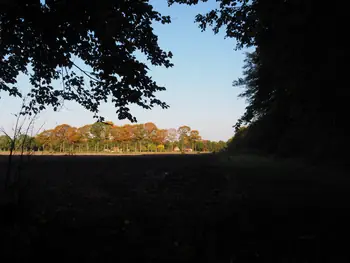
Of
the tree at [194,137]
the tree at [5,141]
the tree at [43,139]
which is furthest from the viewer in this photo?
the tree at [194,137]

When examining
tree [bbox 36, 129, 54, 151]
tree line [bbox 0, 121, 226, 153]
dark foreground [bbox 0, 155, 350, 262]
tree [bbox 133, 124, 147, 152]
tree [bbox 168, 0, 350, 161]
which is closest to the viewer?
dark foreground [bbox 0, 155, 350, 262]

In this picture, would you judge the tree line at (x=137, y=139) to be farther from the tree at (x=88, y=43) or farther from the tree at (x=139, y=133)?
the tree at (x=88, y=43)

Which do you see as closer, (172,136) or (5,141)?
(5,141)

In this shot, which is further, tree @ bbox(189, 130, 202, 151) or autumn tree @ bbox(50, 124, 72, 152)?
tree @ bbox(189, 130, 202, 151)

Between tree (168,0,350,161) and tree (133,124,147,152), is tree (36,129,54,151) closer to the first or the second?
tree (168,0,350,161)

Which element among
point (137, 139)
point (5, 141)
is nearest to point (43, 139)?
point (5, 141)

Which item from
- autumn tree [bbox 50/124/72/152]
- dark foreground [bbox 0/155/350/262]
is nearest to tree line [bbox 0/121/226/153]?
autumn tree [bbox 50/124/72/152]

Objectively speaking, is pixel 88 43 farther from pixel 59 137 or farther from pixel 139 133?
pixel 139 133

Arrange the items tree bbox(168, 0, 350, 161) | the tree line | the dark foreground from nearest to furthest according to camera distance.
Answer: the dark foreground → tree bbox(168, 0, 350, 161) → the tree line

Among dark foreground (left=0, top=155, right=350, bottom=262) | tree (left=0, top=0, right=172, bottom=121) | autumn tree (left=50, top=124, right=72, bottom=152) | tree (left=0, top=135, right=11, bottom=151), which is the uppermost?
tree (left=0, top=0, right=172, bottom=121)

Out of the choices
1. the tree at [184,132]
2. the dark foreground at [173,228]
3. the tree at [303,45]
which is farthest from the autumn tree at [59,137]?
the tree at [184,132]

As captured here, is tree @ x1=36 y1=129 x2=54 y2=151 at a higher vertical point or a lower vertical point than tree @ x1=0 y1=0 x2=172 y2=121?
lower

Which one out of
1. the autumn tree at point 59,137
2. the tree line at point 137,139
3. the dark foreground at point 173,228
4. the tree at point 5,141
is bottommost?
the dark foreground at point 173,228

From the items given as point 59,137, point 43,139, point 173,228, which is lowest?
point 173,228
